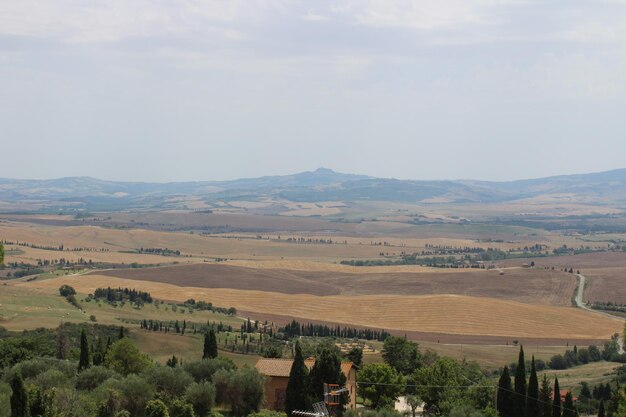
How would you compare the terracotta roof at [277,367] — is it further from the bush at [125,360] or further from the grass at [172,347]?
the grass at [172,347]

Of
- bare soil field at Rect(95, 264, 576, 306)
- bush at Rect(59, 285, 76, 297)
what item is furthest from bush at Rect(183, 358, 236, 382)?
bare soil field at Rect(95, 264, 576, 306)

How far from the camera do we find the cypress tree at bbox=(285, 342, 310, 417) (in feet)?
182

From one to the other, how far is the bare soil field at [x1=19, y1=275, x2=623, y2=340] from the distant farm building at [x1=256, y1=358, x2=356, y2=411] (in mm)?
57201

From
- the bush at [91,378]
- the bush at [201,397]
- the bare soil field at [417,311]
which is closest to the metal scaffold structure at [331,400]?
the bush at [201,397]

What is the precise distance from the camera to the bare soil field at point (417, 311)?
4749 inches

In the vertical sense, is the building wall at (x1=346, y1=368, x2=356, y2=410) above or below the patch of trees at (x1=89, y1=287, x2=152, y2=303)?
above

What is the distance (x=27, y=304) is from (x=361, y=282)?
66.0 m

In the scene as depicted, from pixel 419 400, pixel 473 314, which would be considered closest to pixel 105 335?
pixel 419 400

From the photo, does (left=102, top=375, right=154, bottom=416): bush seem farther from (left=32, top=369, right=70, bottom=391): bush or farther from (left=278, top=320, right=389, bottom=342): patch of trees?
→ (left=278, top=320, right=389, bottom=342): patch of trees

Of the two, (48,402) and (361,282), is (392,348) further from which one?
(361,282)

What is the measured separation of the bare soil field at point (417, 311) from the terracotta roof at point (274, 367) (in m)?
57.3

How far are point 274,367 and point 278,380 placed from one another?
1351mm

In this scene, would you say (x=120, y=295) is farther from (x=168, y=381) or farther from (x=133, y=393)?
(x=133, y=393)

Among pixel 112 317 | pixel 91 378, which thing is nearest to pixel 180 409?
pixel 91 378
